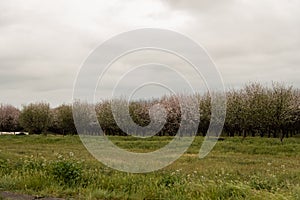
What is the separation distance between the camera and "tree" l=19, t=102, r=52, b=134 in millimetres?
62625

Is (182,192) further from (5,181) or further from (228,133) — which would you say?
(228,133)

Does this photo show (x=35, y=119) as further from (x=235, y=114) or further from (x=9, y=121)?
(x=235, y=114)

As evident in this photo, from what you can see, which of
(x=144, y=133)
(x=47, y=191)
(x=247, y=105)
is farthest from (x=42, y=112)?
(x=47, y=191)

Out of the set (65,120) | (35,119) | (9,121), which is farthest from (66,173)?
(9,121)

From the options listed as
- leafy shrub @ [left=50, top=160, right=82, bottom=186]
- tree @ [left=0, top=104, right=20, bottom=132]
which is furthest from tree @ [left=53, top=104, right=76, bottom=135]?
leafy shrub @ [left=50, top=160, right=82, bottom=186]

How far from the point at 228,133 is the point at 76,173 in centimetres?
4295

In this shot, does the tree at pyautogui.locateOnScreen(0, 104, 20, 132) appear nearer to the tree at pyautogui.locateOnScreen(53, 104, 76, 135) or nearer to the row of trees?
the tree at pyautogui.locateOnScreen(53, 104, 76, 135)

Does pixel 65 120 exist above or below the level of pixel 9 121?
below

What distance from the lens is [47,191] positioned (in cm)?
936

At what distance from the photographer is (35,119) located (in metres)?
62.6

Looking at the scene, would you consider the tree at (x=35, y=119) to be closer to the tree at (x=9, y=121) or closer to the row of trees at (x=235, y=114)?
the row of trees at (x=235, y=114)

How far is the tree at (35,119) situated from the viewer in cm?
6262

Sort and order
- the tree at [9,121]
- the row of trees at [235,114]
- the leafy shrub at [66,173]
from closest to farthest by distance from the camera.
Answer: the leafy shrub at [66,173] → the row of trees at [235,114] → the tree at [9,121]

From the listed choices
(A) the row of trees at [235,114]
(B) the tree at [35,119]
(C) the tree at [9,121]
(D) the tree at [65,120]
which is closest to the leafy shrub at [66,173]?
(A) the row of trees at [235,114]
